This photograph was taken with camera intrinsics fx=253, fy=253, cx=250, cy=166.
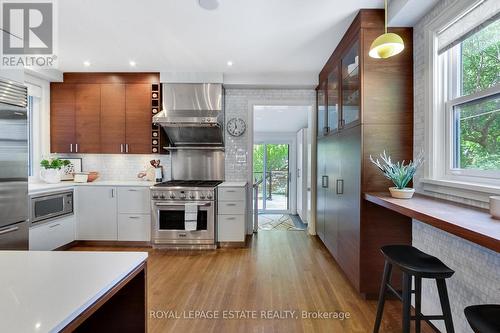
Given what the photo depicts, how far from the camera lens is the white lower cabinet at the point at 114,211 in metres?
3.69

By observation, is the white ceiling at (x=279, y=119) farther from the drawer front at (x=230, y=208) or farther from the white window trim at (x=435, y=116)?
the white window trim at (x=435, y=116)

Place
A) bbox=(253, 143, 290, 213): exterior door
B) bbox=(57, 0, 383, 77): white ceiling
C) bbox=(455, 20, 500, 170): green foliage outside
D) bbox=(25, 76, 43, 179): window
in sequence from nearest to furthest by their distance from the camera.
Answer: bbox=(455, 20, 500, 170): green foliage outside
bbox=(57, 0, 383, 77): white ceiling
bbox=(25, 76, 43, 179): window
bbox=(253, 143, 290, 213): exterior door

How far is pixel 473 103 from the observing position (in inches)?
68.8

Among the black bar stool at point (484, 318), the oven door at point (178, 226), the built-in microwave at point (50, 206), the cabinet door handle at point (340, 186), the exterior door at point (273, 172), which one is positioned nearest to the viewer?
the black bar stool at point (484, 318)

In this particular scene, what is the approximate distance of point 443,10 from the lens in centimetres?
189

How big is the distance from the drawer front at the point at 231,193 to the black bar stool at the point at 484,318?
290 centimetres

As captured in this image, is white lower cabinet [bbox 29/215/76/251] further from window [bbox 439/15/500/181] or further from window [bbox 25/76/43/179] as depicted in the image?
window [bbox 439/15/500/181]

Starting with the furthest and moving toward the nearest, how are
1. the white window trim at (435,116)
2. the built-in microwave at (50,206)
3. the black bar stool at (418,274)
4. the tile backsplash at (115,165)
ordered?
1. the tile backsplash at (115,165)
2. the built-in microwave at (50,206)
3. the white window trim at (435,116)
4. the black bar stool at (418,274)

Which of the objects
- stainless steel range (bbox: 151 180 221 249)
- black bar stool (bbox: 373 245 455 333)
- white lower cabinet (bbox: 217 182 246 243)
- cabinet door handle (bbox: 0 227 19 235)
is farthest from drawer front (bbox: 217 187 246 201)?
black bar stool (bbox: 373 245 455 333)

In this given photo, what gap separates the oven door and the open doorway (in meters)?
2.08

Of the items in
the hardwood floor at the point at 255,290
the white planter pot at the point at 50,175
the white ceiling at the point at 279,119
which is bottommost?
the hardwood floor at the point at 255,290

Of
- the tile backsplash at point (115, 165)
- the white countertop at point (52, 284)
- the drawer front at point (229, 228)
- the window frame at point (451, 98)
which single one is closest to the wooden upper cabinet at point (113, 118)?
the tile backsplash at point (115, 165)

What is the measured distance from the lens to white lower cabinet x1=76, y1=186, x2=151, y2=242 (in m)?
3.69

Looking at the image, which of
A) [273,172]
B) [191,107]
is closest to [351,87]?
[191,107]
